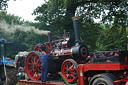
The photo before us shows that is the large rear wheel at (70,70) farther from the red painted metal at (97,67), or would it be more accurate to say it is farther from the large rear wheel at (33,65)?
the large rear wheel at (33,65)

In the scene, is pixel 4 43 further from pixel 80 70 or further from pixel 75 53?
pixel 80 70

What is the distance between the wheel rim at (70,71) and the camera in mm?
6768

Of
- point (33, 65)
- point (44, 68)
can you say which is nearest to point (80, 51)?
point (44, 68)

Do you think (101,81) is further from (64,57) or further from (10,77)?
(10,77)

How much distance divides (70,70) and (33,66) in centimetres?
218

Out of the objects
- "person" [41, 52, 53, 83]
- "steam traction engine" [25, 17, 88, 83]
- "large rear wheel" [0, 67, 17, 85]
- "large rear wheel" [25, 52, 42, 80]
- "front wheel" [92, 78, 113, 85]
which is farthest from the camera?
"large rear wheel" [0, 67, 17, 85]

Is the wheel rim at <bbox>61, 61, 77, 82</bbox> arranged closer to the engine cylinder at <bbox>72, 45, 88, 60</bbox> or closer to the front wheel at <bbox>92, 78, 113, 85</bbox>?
the engine cylinder at <bbox>72, 45, 88, 60</bbox>

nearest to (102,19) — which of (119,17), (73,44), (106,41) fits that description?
(119,17)

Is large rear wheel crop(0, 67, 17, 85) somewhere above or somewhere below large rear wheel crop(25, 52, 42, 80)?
below

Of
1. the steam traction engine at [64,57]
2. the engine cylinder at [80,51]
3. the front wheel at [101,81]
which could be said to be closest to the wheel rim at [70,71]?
the steam traction engine at [64,57]

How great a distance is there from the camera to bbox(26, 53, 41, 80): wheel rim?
8175 millimetres

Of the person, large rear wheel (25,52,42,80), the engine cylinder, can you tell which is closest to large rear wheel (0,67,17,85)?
large rear wheel (25,52,42,80)

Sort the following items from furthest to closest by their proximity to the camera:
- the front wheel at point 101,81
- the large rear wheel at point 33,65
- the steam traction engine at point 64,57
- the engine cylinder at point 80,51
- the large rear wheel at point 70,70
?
the large rear wheel at point 33,65, the engine cylinder at point 80,51, the steam traction engine at point 64,57, the large rear wheel at point 70,70, the front wheel at point 101,81

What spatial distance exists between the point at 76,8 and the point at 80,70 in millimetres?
9818
